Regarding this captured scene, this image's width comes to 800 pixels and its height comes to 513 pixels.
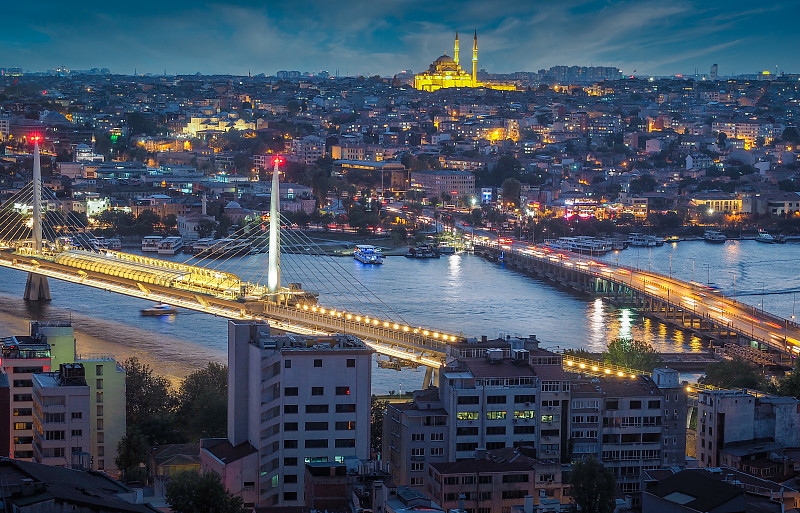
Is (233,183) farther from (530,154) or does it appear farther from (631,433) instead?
(631,433)

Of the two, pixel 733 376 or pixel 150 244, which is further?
pixel 150 244

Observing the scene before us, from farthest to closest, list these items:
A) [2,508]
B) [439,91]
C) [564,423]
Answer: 1. [439,91]
2. [564,423]
3. [2,508]

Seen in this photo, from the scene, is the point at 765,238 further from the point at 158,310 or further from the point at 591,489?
the point at 591,489

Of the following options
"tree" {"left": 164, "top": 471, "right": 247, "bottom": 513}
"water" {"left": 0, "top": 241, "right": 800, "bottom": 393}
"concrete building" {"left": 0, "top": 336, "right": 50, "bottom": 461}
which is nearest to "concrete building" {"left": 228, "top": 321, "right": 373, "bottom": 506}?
"tree" {"left": 164, "top": 471, "right": 247, "bottom": 513}

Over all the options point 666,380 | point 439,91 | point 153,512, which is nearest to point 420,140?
point 439,91

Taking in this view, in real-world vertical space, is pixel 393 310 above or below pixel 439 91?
below

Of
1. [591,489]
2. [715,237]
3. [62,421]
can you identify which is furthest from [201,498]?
[715,237]
